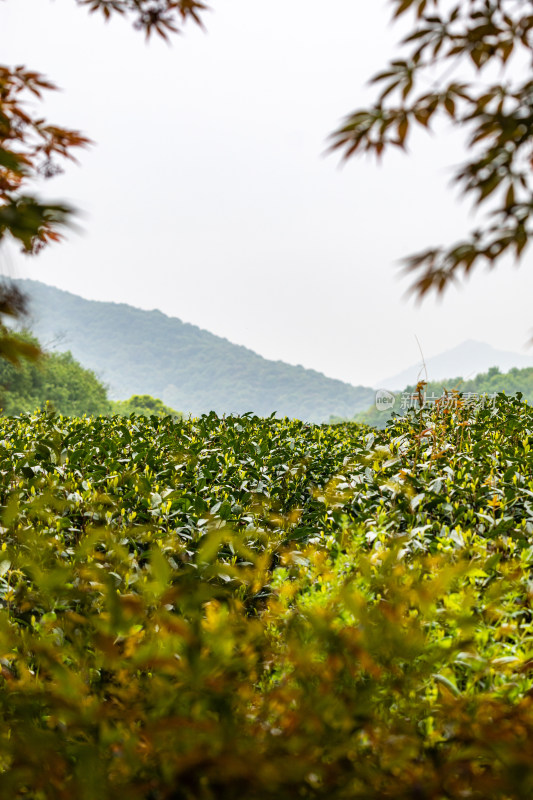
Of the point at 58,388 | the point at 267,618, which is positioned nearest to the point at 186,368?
the point at 58,388

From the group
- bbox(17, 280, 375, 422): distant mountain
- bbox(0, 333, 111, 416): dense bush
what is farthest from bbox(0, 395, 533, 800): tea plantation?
bbox(17, 280, 375, 422): distant mountain

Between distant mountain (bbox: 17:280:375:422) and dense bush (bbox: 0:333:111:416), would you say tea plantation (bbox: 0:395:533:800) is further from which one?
distant mountain (bbox: 17:280:375:422)

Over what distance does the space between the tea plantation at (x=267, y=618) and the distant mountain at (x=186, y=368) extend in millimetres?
97117

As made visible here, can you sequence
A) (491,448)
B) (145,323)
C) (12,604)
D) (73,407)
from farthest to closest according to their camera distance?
1. (145,323)
2. (73,407)
3. (491,448)
4. (12,604)

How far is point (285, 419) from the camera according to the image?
20.7 feet

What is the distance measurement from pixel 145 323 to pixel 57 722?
11643 centimetres

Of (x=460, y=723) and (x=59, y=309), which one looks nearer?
(x=460, y=723)

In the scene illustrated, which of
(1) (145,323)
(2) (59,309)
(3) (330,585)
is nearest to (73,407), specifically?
(3) (330,585)

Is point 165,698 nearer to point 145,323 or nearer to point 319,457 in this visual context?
point 319,457

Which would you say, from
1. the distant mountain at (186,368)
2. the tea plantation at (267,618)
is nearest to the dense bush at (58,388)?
the tea plantation at (267,618)

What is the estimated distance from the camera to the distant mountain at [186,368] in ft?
347

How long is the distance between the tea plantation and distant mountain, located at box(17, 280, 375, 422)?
97117 millimetres

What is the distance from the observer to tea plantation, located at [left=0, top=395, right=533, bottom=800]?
1.29 meters

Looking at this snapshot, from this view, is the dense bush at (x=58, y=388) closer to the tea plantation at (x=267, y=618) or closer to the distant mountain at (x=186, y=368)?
the tea plantation at (x=267, y=618)
